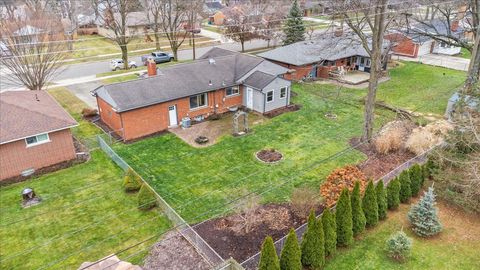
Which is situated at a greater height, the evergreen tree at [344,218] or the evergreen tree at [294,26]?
the evergreen tree at [294,26]

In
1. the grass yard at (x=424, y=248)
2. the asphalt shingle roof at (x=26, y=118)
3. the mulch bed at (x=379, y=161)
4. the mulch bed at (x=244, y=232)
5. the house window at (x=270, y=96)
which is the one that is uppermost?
the asphalt shingle roof at (x=26, y=118)

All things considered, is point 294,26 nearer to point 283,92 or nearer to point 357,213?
point 283,92

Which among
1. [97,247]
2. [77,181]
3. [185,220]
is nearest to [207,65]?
[77,181]

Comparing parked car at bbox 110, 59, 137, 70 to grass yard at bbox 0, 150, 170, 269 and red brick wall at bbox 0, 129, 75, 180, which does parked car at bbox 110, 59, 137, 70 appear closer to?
red brick wall at bbox 0, 129, 75, 180

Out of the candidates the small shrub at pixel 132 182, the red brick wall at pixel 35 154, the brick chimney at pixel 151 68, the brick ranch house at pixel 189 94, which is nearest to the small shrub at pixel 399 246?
the small shrub at pixel 132 182

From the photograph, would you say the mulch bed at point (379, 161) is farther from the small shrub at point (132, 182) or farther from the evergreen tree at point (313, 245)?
the small shrub at point (132, 182)

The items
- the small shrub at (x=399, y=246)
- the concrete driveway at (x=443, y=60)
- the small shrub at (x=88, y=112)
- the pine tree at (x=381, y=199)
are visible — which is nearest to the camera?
the small shrub at (x=399, y=246)

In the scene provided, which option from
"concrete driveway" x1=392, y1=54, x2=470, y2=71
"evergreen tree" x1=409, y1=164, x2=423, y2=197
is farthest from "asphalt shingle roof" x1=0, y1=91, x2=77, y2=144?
"concrete driveway" x1=392, y1=54, x2=470, y2=71
